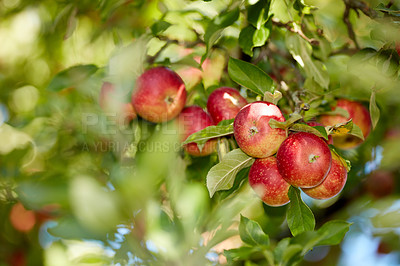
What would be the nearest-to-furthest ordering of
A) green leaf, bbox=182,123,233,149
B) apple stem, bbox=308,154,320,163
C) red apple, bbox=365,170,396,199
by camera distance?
apple stem, bbox=308,154,320,163 < green leaf, bbox=182,123,233,149 < red apple, bbox=365,170,396,199

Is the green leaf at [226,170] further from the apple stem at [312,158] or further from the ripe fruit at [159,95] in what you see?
the ripe fruit at [159,95]

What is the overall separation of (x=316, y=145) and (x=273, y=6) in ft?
1.77

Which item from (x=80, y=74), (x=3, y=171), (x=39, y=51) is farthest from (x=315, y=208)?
(x=39, y=51)

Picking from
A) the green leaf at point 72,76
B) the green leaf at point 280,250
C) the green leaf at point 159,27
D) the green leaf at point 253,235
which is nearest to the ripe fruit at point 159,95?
the green leaf at point 159,27

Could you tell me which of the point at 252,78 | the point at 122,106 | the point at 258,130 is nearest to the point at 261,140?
the point at 258,130

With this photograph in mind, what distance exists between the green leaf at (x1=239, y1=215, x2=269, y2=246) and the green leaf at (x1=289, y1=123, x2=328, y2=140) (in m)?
0.33

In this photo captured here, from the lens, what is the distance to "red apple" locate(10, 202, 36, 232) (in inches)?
72.0

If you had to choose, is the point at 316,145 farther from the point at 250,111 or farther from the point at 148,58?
the point at 148,58

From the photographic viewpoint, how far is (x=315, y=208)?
7.27 ft

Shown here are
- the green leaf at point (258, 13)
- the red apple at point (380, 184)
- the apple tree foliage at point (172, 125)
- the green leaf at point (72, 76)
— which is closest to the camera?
the apple tree foliage at point (172, 125)

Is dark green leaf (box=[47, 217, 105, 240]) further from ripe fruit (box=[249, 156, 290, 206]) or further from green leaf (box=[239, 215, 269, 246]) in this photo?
ripe fruit (box=[249, 156, 290, 206])

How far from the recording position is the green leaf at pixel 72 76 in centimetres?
177

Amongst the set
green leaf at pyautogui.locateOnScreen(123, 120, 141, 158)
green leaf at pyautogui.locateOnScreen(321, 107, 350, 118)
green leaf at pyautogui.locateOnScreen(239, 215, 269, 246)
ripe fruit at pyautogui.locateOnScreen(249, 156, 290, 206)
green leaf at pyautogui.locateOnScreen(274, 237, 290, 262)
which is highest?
green leaf at pyautogui.locateOnScreen(274, 237, 290, 262)

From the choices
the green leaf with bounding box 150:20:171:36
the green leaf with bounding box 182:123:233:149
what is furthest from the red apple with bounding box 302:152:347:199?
the green leaf with bounding box 150:20:171:36
